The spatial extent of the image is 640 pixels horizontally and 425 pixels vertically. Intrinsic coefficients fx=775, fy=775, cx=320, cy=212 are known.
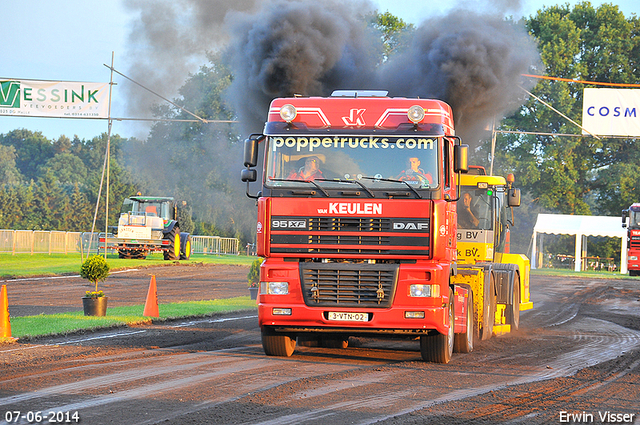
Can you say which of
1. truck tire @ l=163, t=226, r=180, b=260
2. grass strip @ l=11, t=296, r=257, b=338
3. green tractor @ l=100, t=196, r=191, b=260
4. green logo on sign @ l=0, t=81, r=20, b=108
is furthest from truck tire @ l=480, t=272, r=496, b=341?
truck tire @ l=163, t=226, r=180, b=260

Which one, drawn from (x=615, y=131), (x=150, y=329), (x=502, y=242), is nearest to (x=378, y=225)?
(x=150, y=329)

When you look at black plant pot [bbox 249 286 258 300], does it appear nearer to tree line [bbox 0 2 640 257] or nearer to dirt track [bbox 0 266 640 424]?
dirt track [bbox 0 266 640 424]

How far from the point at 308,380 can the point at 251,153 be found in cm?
316

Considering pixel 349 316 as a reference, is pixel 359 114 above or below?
above

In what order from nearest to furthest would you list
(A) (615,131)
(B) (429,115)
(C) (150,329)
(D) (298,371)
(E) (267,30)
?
(D) (298,371), (B) (429,115), (C) (150,329), (E) (267,30), (A) (615,131)

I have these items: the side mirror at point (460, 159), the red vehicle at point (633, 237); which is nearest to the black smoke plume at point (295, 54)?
the side mirror at point (460, 159)

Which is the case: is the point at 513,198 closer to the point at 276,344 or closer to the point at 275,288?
the point at 276,344

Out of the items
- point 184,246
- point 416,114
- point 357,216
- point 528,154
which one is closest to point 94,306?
point 357,216

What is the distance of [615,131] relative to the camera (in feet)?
115

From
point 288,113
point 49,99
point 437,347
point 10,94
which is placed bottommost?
point 437,347

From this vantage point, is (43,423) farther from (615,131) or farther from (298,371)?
(615,131)

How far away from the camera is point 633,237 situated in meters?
42.5

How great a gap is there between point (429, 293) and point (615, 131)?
2826 centimetres

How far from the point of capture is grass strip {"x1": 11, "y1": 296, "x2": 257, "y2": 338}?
13.4 metres
